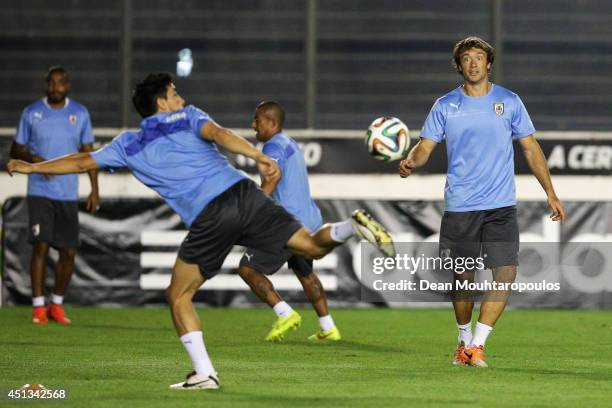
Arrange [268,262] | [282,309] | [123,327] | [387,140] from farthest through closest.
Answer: [123,327], [268,262], [282,309], [387,140]

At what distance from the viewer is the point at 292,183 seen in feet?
39.4

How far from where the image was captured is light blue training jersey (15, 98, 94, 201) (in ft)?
45.5

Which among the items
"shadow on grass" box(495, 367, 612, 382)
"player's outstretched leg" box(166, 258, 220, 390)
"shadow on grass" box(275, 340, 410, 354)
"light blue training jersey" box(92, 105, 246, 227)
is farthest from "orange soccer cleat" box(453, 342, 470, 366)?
"light blue training jersey" box(92, 105, 246, 227)

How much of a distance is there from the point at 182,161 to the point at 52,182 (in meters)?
6.09

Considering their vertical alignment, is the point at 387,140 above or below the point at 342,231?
above

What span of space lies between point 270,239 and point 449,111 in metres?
2.03

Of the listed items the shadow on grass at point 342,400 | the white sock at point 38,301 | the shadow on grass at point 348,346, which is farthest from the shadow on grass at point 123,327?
the shadow on grass at point 342,400

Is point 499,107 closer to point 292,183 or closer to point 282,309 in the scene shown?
point 292,183

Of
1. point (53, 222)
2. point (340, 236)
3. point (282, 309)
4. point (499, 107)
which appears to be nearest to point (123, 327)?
point (53, 222)

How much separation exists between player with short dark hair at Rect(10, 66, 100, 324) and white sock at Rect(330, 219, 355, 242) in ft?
20.5

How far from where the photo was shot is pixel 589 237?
645 inches

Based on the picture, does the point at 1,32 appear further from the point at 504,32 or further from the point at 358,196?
the point at 504,32

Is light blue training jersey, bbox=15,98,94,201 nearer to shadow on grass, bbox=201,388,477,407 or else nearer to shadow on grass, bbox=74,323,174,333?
shadow on grass, bbox=74,323,174,333

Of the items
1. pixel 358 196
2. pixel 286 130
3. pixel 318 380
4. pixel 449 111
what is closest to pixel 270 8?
pixel 286 130
